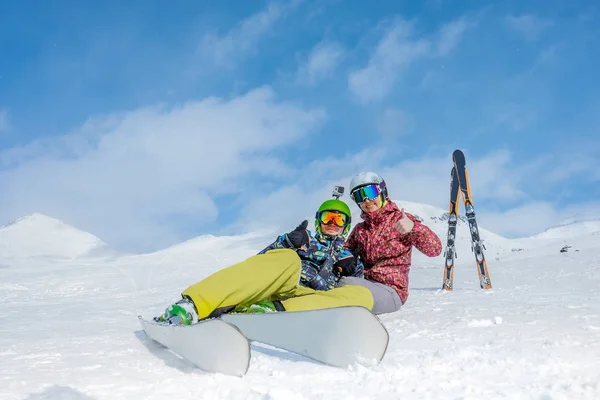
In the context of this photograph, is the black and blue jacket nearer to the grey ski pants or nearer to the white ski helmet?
the grey ski pants

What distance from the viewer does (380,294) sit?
417cm

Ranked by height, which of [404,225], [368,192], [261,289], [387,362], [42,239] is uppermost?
[42,239]

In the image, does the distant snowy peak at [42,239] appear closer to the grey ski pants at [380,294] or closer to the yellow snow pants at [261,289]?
the grey ski pants at [380,294]

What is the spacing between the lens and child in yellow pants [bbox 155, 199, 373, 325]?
9.37 feet

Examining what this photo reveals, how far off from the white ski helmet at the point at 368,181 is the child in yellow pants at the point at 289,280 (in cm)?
46

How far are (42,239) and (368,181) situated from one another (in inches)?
4525

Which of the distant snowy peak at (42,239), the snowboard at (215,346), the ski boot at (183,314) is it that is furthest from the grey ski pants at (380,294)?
the distant snowy peak at (42,239)

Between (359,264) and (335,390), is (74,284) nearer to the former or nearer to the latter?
(359,264)

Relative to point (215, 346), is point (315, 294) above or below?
above

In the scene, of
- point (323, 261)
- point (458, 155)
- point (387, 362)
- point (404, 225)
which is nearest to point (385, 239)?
point (404, 225)

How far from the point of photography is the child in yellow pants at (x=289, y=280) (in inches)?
112

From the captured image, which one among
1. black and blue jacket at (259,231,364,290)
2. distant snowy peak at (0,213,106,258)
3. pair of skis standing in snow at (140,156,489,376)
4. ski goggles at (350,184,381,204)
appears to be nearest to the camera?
pair of skis standing in snow at (140,156,489,376)

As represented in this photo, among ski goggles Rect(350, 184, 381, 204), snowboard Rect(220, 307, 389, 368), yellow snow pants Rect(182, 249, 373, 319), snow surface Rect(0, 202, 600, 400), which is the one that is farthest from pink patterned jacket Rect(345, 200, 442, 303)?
snowboard Rect(220, 307, 389, 368)

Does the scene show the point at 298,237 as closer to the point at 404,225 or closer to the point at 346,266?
the point at 346,266
